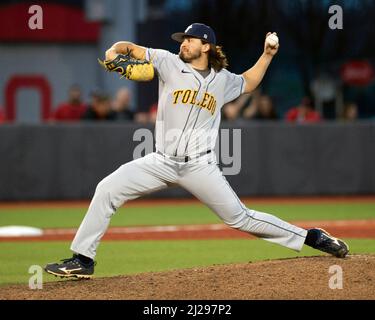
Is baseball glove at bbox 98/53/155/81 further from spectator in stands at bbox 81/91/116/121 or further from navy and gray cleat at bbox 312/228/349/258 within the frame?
spectator in stands at bbox 81/91/116/121

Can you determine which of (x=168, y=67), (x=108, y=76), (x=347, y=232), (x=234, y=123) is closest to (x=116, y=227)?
(x=347, y=232)

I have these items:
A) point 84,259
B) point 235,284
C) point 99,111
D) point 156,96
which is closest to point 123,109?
point 99,111

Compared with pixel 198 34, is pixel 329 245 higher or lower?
lower

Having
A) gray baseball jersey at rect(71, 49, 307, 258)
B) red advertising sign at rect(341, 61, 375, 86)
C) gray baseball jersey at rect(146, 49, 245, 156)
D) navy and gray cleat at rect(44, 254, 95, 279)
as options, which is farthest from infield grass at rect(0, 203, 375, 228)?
red advertising sign at rect(341, 61, 375, 86)

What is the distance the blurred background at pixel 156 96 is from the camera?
1691 cm

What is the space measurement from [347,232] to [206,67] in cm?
498

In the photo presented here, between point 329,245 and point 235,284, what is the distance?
42.3 inches

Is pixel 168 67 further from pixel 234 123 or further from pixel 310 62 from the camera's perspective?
pixel 310 62

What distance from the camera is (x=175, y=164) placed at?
7.88 meters

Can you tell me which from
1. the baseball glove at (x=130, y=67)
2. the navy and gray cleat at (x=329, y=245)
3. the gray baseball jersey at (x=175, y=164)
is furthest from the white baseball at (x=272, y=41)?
the navy and gray cleat at (x=329, y=245)

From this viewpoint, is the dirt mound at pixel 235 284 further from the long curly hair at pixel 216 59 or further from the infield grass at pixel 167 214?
the infield grass at pixel 167 214

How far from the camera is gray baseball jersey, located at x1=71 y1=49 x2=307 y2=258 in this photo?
7793 mm

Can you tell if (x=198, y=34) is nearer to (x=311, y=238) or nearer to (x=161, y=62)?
(x=161, y=62)

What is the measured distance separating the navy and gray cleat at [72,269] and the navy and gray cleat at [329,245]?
6.22 feet
